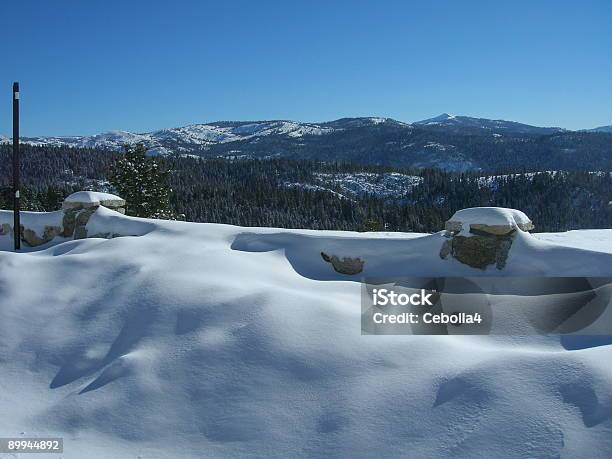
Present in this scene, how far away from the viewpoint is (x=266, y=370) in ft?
14.2

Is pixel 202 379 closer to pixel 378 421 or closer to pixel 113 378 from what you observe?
pixel 113 378

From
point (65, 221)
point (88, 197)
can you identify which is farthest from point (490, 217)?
point (65, 221)

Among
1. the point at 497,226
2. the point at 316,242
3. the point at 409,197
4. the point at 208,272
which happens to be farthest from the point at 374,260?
the point at 409,197

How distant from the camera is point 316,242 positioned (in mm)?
7461

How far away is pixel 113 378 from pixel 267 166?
→ 7212 inches

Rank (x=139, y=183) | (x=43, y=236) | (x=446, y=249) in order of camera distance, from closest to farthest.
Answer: (x=446, y=249) → (x=43, y=236) → (x=139, y=183)

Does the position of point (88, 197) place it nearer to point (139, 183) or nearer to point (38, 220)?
point (38, 220)

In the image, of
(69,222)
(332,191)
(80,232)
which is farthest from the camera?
(332,191)

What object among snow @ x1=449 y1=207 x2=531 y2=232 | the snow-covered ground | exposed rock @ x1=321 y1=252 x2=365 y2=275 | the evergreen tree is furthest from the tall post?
the evergreen tree

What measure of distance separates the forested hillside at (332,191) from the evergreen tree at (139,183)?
6675 centimetres

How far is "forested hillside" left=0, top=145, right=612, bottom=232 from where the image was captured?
11400 centimetres

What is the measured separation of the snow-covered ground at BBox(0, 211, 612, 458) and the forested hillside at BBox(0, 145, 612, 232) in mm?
92619

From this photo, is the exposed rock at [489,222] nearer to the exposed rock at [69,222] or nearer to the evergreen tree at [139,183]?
the exposed rock at [69,222]

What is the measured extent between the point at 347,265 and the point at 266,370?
312 centimetres
